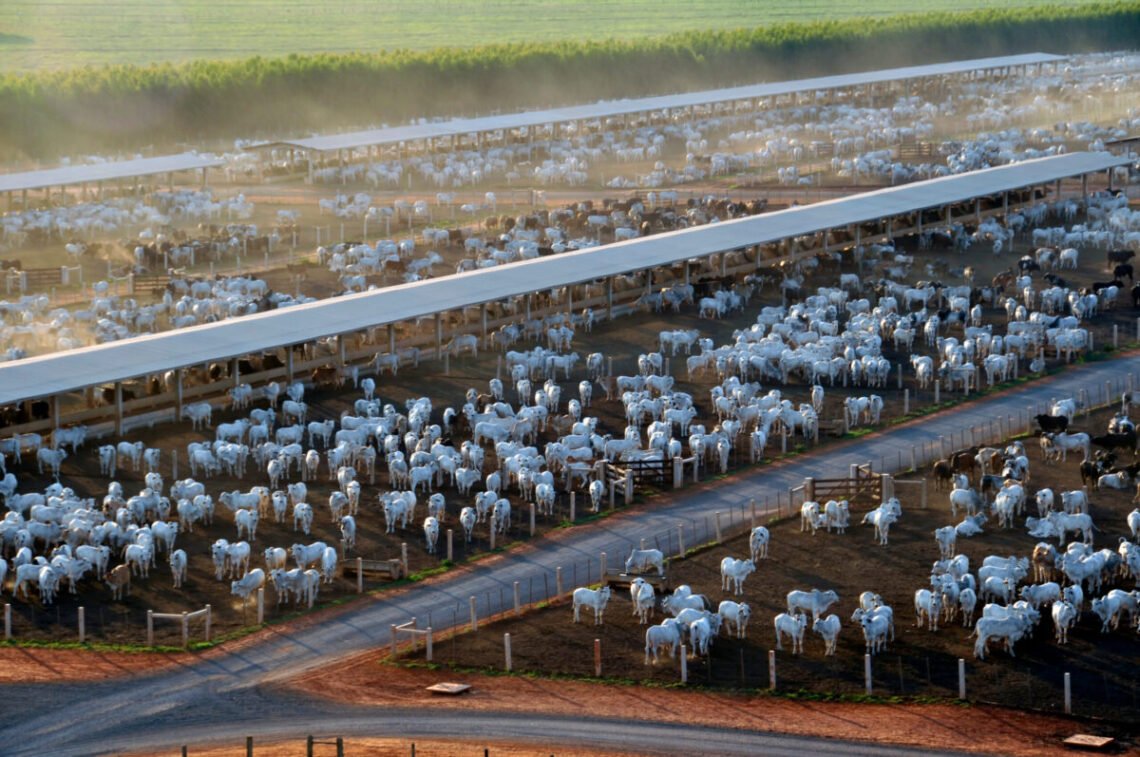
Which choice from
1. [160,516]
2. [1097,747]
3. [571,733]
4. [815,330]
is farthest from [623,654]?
[815,330]

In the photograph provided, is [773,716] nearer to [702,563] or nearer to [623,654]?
[623,654]

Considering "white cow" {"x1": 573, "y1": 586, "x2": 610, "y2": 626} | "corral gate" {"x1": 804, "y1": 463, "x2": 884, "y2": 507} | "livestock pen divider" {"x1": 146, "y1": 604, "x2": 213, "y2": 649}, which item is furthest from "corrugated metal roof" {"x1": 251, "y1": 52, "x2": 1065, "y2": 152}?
"white cow" {"x1": 573, "y1": 586, "x2": 610, "y2": 626}

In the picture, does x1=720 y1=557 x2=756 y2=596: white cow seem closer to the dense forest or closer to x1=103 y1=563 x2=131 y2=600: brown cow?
x1=103 y1=563 x2=131 y2=600: brown cow

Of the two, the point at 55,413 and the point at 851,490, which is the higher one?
the point at 55,413

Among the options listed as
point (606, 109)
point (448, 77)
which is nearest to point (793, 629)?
point (606, 109)

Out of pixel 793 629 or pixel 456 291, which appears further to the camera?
pixel 456 291

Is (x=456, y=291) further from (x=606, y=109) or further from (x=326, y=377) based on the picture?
(x=606, y=109)
